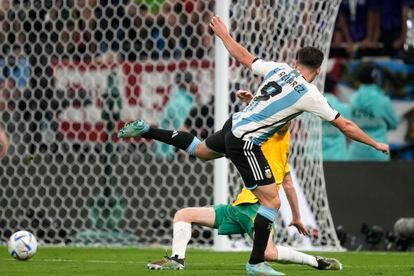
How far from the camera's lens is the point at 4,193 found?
12.7m

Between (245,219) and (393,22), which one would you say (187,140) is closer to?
(245,219)

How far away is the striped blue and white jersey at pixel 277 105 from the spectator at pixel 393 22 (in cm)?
835

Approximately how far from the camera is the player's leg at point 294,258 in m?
8.40

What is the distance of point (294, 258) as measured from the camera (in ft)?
27.8

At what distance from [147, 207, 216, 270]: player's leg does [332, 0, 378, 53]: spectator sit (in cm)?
799

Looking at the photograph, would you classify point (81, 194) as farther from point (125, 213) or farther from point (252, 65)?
point (252, 65)

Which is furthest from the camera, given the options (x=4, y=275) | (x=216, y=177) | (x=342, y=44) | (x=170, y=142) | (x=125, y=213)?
(x=342, y=44)

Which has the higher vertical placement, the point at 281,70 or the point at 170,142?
the point at 281,70

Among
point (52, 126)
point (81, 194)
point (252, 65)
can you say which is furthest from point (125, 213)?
point (252, 65)

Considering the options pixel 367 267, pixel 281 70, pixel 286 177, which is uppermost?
pixel 281 70

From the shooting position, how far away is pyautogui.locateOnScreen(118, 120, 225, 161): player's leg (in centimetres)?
855

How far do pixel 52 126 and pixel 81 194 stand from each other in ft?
2.80

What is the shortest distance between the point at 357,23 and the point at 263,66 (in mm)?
8688

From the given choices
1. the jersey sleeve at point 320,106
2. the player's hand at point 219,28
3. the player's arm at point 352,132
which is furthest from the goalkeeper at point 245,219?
the player's arm at point 352,132
